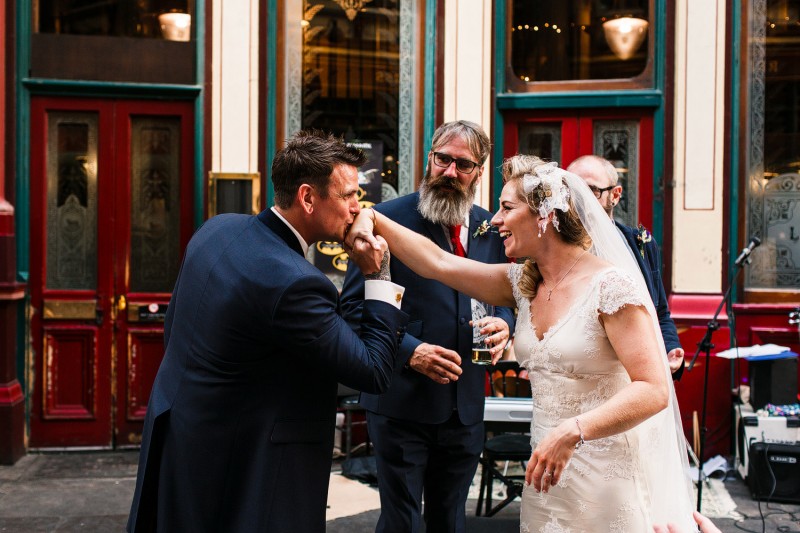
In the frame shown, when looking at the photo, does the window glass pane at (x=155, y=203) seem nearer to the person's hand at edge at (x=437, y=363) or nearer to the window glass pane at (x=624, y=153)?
the window glass pane at (x=624, y=153)

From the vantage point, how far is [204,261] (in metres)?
2.95

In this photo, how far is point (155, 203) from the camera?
7.30 m

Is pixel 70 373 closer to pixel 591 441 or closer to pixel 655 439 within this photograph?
pixel 591 441

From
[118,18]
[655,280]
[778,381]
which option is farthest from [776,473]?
[118,18]

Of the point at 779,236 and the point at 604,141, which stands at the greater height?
the point at 604,141

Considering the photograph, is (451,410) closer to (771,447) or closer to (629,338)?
(629,338)

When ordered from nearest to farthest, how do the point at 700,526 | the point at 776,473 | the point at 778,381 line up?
the point at 700,526
the point at 776,473
the point at 778,381

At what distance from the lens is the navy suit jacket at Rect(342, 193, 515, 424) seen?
3.78 m

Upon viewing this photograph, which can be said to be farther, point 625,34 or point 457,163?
point 625,34

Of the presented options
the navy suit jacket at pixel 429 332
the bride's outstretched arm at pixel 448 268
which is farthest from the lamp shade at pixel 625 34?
the bride's outstretched arm at pixel 448 268

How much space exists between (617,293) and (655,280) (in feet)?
5.94

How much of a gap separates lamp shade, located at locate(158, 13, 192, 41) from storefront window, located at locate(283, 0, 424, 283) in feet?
2.93

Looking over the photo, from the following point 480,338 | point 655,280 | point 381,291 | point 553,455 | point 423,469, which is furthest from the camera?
point 655,280

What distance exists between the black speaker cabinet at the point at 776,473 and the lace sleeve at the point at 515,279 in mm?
3554
